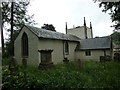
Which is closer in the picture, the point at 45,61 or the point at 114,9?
the point at 114,9

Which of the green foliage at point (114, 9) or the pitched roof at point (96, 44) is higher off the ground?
the green foliage at point (114, 9)

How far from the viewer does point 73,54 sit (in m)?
20.0

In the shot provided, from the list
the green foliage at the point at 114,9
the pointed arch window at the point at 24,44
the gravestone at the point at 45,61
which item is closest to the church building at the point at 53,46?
the pointed arch window at the point at 24,44

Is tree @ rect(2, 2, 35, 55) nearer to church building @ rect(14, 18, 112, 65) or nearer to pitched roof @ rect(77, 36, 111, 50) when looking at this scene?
church building @ rect(14, 18, 112, 65)

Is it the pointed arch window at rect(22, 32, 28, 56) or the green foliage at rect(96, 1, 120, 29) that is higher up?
the green foliage at rect(96, 1, 120, 29)

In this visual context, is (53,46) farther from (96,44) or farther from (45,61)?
(96,44)

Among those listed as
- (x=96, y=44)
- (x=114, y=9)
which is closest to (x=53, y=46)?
(x=96, y=44)

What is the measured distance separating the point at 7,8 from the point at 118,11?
15.0 m

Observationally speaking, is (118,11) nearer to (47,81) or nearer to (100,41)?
(47,81)

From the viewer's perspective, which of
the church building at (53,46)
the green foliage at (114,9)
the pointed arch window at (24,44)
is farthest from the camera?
the pointed arch window at (24,44)

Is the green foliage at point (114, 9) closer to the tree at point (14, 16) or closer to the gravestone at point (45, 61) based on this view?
the gravestone at point (45, 61)

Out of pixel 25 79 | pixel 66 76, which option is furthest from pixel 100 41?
pixel 25 79

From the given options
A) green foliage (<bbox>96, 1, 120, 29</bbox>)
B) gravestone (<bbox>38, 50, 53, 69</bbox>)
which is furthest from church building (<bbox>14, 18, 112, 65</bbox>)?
green foliage (<bbox>96, 1, 120, 29</bbox>)

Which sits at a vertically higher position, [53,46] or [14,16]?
[14,16]
